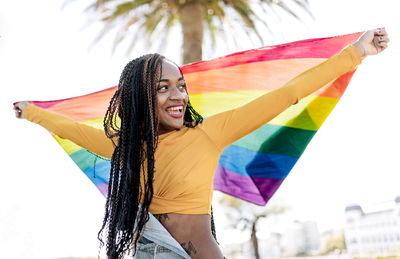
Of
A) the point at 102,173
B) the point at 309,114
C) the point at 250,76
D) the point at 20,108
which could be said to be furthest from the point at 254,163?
the point at 20,108

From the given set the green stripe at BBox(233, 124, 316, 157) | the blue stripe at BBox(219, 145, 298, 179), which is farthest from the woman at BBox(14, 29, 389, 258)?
the blue stripe at BBox(219, 145, 298, 179)

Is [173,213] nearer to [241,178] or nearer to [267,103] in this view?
[267,103]

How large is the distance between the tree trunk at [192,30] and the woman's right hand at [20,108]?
252 inches

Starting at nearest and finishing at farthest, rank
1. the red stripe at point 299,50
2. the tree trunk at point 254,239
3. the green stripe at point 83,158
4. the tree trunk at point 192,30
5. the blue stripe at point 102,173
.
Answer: the red stripe at point 299,50 < the blue stripe at point 102,173 < the green stripe at point 83,158 < the tree trunk at point 192,30 < the tree trunk at point 254,239

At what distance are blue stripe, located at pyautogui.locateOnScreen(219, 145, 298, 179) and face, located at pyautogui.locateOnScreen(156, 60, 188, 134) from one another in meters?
1.50

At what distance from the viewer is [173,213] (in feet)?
6.73

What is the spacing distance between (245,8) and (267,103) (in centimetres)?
900

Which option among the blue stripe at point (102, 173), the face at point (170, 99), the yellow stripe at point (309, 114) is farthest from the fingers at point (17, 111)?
the yellow stripe at point (309, 114)

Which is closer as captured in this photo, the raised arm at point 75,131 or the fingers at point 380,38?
the fingers at point 380,38

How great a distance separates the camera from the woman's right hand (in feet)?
9.86

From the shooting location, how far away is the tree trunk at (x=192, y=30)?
370 inches

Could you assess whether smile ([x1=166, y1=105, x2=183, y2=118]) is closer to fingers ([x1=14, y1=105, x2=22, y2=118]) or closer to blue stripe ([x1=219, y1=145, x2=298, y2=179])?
fingers ([x1=14, y1=105, x2=22, y2=118])

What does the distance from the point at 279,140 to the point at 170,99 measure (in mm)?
1637

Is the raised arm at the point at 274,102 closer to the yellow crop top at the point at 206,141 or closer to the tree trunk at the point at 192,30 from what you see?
the yellow crop top at the point at 206,141
